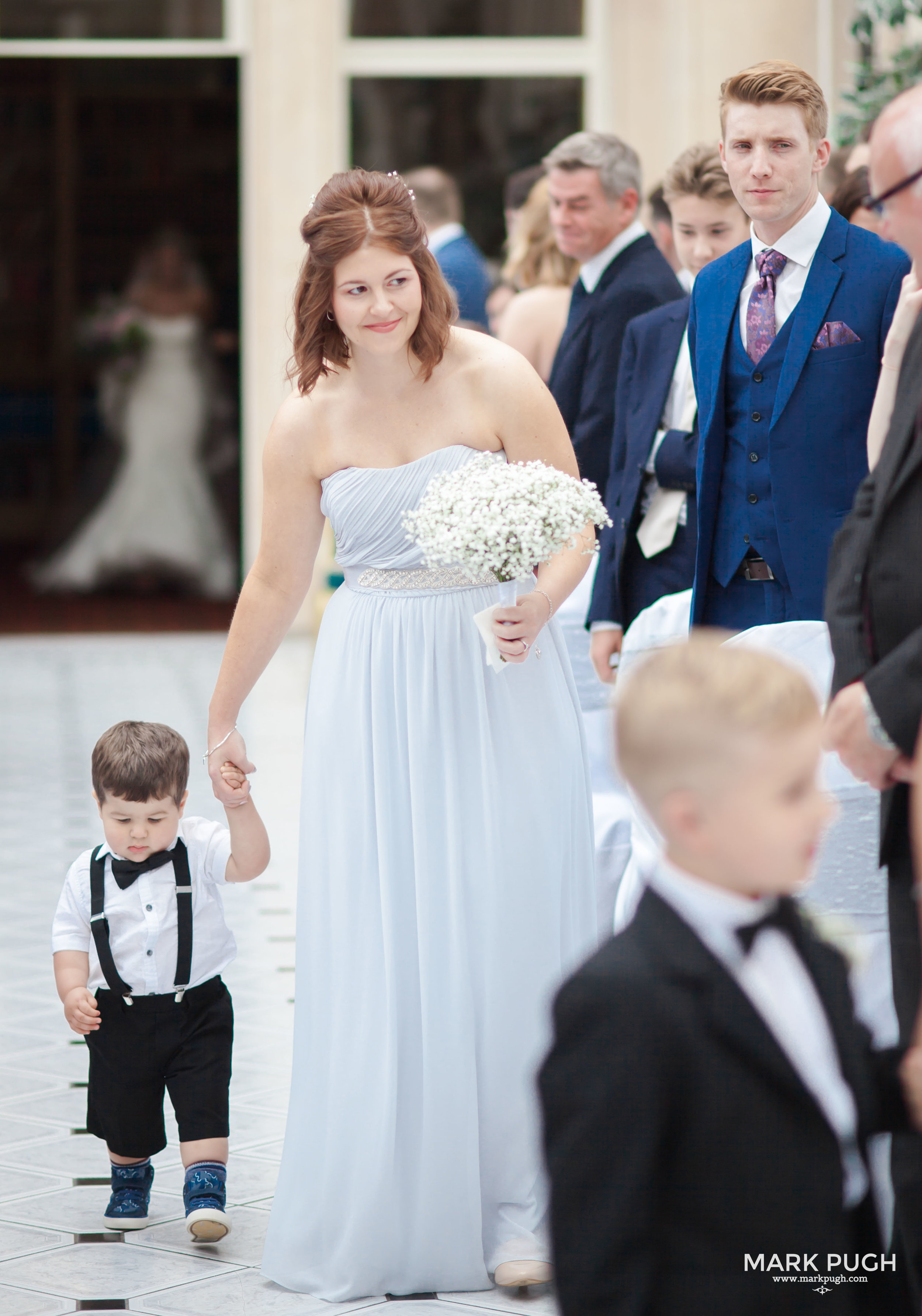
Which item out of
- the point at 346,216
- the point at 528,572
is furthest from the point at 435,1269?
the point at 346,216

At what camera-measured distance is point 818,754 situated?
1881mm

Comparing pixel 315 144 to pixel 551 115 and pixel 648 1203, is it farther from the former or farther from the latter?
pixel 648 1203

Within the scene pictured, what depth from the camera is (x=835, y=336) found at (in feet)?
12.1

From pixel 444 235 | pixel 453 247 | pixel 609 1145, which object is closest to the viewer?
pixel 609 1145

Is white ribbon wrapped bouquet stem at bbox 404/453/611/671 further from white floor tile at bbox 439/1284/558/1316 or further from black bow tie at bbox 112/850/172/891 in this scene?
white floor tile at bbox 439/1284/558/1316

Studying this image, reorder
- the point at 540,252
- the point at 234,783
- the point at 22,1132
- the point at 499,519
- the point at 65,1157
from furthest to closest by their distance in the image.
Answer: the point at 540,252 < the point at 22,1132 < the point at 65,1157 < the point at 234,783 < the point at 499,519

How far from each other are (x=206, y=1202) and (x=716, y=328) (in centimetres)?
205

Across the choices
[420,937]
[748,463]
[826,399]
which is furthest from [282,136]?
[420,937]

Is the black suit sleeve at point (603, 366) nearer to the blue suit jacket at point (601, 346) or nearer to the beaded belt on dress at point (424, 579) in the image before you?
the blue suit jacket at point (601, 346)

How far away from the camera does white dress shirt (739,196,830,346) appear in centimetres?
379

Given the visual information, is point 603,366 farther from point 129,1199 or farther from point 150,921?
point 129,1199

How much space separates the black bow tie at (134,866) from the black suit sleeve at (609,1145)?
201 centimetres

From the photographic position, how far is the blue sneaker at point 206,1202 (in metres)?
3.56

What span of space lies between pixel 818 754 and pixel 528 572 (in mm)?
1546
